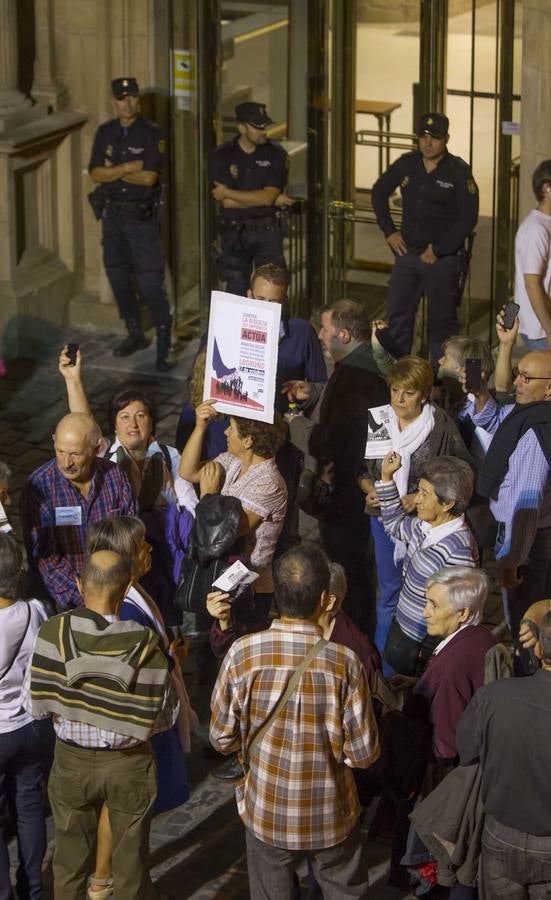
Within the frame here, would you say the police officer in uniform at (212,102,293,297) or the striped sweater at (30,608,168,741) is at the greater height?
the police officer in uniform at (212,102,293,297)

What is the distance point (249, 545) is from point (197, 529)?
1.08 ft

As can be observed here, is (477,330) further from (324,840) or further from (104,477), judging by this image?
(324,840)

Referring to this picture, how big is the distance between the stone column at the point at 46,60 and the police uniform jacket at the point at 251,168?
5.25 ft

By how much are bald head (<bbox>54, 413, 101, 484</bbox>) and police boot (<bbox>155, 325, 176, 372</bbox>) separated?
498cm

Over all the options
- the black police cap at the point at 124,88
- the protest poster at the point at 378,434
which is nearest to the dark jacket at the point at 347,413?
the protest poster at the point at 378,434

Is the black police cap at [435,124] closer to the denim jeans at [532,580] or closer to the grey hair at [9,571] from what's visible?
the denim jeans at [532,580]

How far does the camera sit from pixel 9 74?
1196cm

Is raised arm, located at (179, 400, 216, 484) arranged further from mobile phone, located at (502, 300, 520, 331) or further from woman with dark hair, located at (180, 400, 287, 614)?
mobile phone, located at (502, 300, 520, 331)

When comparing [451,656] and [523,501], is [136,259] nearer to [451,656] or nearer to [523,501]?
[523,501]

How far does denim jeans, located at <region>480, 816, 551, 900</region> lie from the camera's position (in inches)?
208

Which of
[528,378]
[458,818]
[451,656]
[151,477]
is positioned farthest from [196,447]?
[458,818]

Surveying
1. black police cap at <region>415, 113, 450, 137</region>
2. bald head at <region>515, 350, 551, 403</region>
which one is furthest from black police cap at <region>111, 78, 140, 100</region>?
bald head at <region>515, 350, 551, 403</region>

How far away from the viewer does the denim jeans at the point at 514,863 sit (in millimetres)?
5293

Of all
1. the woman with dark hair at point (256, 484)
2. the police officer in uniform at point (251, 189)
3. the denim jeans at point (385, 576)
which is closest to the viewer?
the woman with dark hair at point (256, 484)
